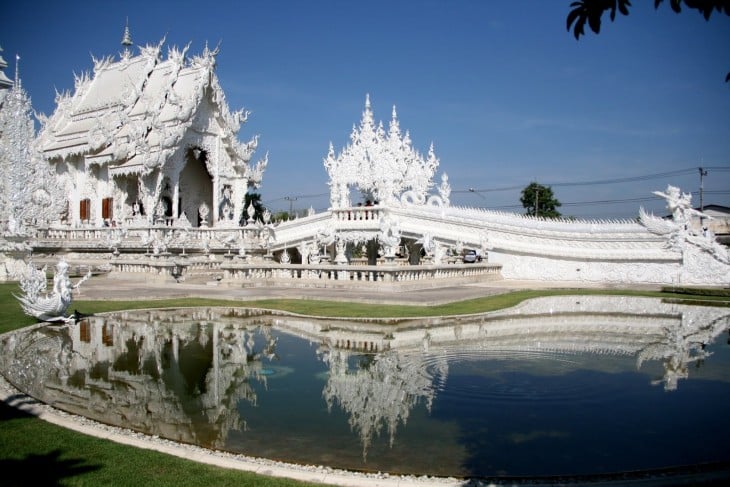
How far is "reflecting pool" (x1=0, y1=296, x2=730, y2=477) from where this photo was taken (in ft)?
18.7

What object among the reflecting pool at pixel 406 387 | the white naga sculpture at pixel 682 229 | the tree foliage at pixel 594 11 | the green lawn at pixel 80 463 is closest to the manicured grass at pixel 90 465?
the green lawn at pixel 80 463

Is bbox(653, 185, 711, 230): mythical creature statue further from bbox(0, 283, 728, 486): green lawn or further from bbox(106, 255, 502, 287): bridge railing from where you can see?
bbox(0, 283, 728, 486): green lawn

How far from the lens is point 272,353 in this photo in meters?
9.94

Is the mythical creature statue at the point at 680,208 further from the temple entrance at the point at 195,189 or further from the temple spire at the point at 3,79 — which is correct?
the temple spire at the point at 3,79

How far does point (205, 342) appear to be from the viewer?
35.2ft

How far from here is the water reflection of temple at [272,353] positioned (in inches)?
271

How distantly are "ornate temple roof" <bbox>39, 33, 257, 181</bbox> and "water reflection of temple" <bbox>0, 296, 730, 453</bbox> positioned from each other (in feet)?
59.7

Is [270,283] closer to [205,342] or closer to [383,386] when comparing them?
[205,342]

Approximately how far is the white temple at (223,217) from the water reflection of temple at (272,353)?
18.7ft

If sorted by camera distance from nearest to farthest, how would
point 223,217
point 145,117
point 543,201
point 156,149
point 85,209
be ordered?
point 156,149 < point 145,117 < point 223,217 < point 85,209 < point 543,201

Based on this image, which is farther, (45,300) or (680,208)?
(680,208)

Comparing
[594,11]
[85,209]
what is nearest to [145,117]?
[85,209]

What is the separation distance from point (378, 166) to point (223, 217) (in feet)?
30.9

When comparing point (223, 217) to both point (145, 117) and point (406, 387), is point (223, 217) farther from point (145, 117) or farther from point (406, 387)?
point (406, 387)
